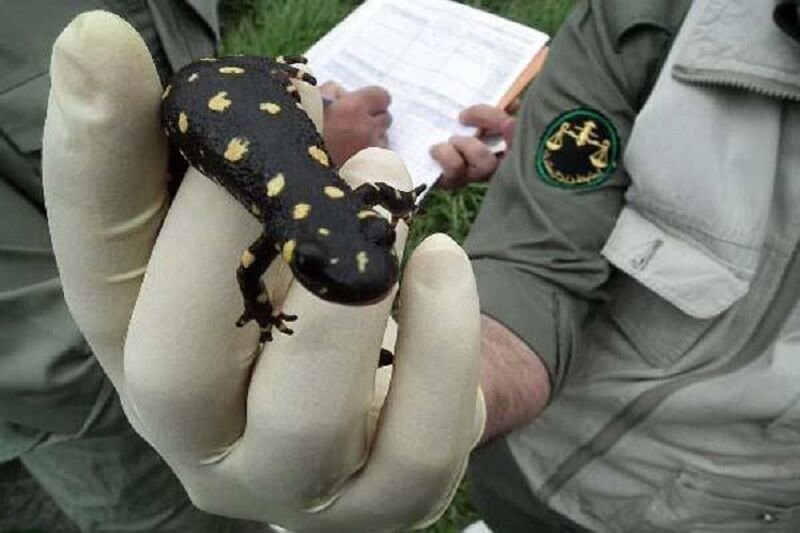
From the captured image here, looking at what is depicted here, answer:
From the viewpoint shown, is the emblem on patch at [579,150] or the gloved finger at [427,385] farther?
the emblem on patch at [579,150]

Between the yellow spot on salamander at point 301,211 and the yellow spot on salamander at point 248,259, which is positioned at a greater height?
the yellow spot on salamander at point 301,211

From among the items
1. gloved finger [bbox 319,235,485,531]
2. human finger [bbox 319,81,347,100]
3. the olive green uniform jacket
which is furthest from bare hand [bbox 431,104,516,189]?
gloved finger [bbox 319,235,485,531]

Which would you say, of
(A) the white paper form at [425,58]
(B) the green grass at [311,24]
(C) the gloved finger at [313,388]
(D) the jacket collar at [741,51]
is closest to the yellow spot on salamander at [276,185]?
(C) the gloved finger at [313,388]

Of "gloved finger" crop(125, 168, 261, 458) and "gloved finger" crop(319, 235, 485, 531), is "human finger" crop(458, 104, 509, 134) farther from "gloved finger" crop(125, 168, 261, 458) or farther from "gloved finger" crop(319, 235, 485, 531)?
"gloved finger" crop(125, 168, 261, 458)

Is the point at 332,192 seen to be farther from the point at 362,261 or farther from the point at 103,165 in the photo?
the point at 103,165

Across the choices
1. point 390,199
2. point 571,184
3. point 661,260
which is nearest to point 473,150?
point 571,184

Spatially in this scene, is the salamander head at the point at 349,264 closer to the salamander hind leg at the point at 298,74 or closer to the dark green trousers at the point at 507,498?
the salamander hind leg at the point at 298,74
